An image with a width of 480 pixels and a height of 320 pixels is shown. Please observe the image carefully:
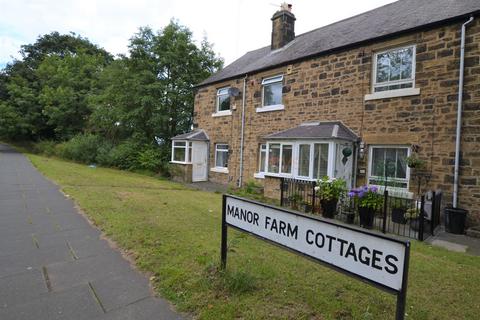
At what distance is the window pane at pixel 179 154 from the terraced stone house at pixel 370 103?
3.02 metres

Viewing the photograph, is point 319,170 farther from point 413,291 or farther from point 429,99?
point 413,291

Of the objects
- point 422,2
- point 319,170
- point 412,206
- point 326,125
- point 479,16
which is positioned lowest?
point 412,206

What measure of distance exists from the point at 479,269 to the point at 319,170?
19.4 feet

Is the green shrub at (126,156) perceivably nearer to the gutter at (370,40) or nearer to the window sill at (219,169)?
the window sill at (219,169)

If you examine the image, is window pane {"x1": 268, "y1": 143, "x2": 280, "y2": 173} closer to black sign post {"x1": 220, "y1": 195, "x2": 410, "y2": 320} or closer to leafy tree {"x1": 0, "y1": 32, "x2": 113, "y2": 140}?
black sign post {"x1": 220, "y1": 195, "x2": 410, "y2": 320}

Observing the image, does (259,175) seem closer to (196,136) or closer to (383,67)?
(196,136)

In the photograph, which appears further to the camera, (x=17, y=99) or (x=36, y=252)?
(x=17, y=99)

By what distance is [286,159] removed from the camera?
11.7 m

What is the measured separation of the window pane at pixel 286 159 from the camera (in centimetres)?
1155

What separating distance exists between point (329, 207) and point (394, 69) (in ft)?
16.2

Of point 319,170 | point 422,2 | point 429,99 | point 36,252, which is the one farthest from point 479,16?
point 36,252

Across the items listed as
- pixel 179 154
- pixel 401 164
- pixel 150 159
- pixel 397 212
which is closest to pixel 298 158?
pixel 401 164

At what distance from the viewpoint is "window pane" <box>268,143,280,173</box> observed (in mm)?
12305

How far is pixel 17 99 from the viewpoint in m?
31.0
